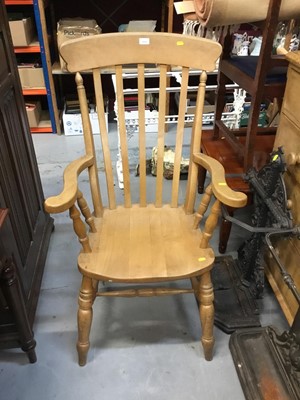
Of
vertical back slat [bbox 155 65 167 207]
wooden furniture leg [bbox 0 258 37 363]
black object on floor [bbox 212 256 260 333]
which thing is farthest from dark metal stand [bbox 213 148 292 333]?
wooden furniture leg [bbox 0 258 37 363]

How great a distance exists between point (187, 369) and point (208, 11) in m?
1.31

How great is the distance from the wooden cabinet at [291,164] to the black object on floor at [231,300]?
0.12 metres

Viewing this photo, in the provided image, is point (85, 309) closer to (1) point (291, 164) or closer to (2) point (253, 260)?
(2) point (253, 260)

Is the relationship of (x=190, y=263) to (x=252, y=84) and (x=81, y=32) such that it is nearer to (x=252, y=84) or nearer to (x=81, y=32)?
(x=252, y=84)

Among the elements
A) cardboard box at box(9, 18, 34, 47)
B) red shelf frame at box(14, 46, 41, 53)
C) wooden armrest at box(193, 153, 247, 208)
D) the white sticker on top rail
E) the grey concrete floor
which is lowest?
the grey concrete floor

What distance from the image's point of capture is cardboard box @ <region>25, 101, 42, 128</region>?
2.86m

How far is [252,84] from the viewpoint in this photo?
4.42 ft

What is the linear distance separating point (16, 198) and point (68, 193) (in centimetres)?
42

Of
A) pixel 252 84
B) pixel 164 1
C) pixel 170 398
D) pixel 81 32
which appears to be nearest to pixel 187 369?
pixel 170 398

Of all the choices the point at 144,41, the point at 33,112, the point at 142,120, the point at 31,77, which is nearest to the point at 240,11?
the point at 144,41

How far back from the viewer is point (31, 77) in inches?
106

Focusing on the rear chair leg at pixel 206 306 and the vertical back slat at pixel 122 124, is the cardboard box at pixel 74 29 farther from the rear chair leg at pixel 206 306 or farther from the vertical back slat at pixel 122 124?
the rear chair leg at pixel 206 306

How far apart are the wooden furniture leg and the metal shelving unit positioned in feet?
6.58

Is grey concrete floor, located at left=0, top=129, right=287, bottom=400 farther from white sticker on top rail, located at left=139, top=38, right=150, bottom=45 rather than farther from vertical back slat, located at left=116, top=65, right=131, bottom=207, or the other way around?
white sticker on top rail, located at left=139, top=38, right=150, bottom=45
